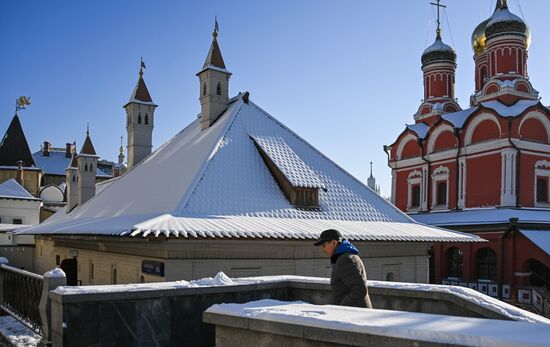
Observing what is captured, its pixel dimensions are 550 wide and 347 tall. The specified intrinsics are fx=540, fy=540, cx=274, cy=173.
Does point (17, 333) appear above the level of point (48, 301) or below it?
below

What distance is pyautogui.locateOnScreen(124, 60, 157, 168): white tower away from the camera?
2491cm

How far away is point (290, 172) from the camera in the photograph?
632 inches

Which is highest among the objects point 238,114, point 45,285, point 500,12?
point 500,12

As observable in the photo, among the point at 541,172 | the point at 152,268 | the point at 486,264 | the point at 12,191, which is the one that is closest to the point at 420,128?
the point at 541,172

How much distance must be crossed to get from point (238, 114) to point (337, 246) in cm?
1291

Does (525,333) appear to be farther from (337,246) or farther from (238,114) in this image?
(238,114)

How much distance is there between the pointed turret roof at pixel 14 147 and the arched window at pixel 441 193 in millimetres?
37647

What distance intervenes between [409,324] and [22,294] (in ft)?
24.8

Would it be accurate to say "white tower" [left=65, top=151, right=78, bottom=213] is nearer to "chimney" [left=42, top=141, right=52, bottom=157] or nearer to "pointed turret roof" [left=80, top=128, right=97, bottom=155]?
"pointed turret roof" [left=80, top=128, right=97, bottom=155]

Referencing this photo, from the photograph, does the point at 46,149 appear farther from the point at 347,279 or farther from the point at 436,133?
the point at 347,279

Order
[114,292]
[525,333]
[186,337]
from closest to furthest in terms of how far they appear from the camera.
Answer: [525,333] → [114,292] → [186,337]

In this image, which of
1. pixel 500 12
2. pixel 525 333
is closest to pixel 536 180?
pixel 500 12

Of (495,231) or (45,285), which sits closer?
(45,285)

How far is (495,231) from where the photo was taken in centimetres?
2470
